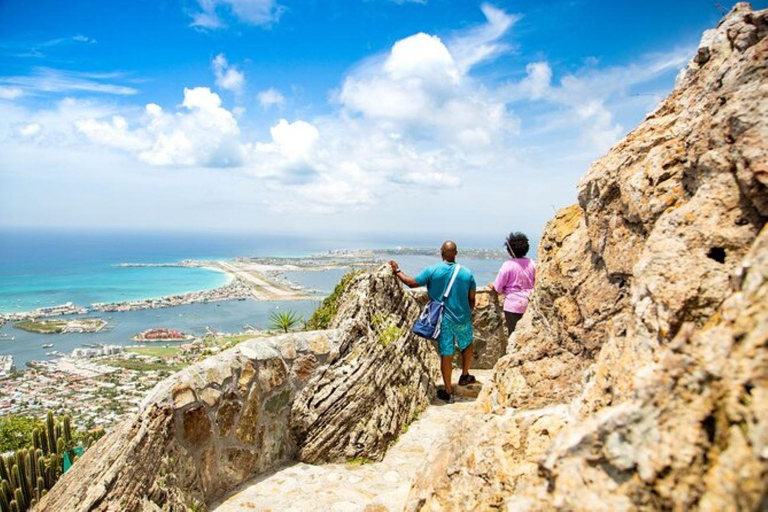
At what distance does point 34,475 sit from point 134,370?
22.9 meters

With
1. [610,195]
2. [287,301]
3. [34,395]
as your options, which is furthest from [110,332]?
[610,195]

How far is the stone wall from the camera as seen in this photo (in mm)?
3121

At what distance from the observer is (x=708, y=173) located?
1.85m

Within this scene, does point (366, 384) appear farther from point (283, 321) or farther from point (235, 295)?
point (235, 295)

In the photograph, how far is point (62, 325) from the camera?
147ft

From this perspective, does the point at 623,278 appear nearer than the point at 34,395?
Yes

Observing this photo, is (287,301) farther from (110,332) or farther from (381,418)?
(381,418)

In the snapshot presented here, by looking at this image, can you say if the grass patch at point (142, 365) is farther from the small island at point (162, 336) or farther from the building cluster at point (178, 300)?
the building cluster at point (178, 300)

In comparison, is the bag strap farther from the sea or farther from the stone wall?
the sea

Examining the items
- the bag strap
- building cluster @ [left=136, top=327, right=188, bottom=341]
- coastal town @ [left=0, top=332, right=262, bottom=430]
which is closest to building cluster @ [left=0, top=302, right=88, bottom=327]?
coastal town @ [left=0, top=332, right=262, bottom=430]

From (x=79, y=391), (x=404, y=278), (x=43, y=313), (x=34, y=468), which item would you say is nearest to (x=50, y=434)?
(x=34, y=468)

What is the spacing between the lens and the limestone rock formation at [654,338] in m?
1.17

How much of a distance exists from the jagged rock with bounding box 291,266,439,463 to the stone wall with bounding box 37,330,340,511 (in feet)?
0.58

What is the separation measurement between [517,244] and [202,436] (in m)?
3.98
